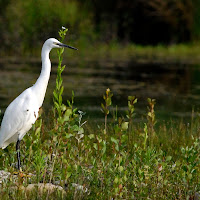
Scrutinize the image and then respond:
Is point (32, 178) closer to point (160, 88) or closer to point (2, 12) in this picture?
point (160, 88)

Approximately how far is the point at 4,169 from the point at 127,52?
16869mm

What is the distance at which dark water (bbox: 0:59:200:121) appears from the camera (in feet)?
32.9

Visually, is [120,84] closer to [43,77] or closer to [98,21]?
[43,77]

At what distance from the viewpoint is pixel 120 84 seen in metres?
13.2

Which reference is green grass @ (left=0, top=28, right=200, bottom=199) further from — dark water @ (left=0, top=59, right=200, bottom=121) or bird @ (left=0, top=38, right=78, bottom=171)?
dark water @ (left=0, top=59, right=200, bottom=121)

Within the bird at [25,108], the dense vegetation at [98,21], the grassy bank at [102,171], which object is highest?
the dense vegetation at [98,21]

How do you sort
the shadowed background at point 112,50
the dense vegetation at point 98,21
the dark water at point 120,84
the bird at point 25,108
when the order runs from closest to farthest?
the bird at point 25,108 → the dark water at point 120,84 → the shadowed background at point 112,50 → the dense vegetation at point 98,21

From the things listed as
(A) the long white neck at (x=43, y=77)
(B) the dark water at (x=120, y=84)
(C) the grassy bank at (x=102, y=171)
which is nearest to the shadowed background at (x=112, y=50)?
(B) the dark water at (x=120, y=84)

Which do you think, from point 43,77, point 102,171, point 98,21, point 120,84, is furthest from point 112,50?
point 102,171

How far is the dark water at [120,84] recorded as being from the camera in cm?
1003

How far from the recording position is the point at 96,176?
4336mm

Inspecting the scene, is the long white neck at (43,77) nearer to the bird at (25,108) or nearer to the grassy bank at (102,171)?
the bird at (25,108)

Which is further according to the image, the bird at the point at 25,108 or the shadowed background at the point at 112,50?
the shadowed background at the point at 112,50

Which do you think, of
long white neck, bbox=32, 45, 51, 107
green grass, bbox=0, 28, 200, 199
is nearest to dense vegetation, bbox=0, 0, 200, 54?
long white neck, bbox=32, 45, 51, 107
